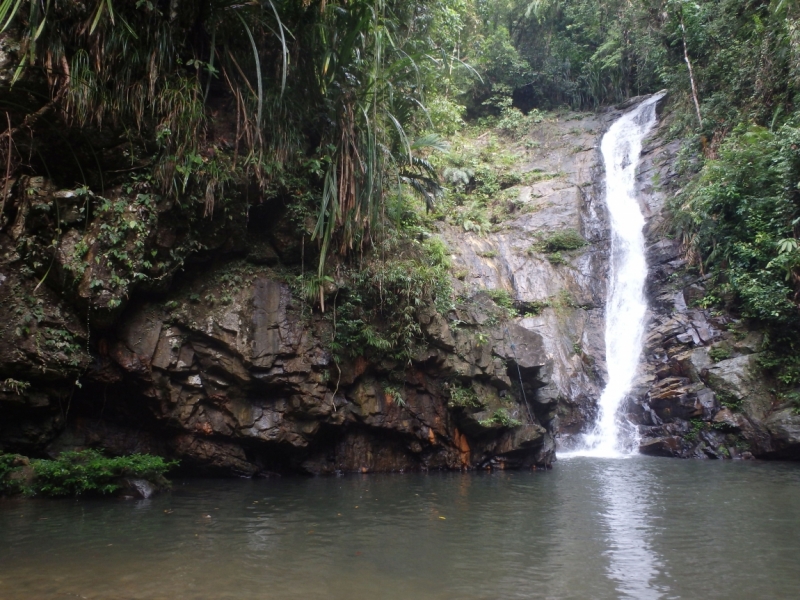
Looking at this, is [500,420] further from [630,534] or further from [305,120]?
[305,120]

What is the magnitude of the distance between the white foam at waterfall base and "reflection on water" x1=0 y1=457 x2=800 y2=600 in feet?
17.5

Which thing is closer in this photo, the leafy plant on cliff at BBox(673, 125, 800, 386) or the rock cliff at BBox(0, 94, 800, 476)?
the rock cliff at BBox(0, 94, 800, 476)

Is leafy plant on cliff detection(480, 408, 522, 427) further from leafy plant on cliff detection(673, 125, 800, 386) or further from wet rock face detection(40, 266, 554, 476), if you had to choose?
leafy plant on cliff detection(673, 125, 800, 386)

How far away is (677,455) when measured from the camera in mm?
13258

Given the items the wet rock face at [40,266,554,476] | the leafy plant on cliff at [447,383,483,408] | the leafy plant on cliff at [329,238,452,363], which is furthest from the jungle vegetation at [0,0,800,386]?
the leafy plant on cliff at [447,383,483,408]

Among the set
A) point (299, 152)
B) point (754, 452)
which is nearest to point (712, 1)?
point (754, 452)

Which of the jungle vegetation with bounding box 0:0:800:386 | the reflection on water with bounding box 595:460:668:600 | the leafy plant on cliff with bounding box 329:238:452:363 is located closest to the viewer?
the reflection on water with bounding box 595:460:668:600

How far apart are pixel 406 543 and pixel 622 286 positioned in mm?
13915

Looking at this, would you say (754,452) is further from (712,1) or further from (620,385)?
(712,1)

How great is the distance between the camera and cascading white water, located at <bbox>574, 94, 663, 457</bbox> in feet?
47.3

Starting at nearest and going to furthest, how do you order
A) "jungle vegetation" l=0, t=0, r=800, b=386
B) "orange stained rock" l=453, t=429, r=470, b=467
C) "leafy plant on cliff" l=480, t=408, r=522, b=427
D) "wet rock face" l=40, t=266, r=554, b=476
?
"jungle vegetation" l=0, t=0, r=800, b=386, "wet rock face" l=40, t=266, r=554, b=476, "leafy plant on cliff" l=480, t=408, r=522, b=427, "orange stained rock" l=453, t=429, r=470, b=467

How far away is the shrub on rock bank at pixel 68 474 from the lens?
7.32 metres

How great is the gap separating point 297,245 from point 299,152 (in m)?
1.62

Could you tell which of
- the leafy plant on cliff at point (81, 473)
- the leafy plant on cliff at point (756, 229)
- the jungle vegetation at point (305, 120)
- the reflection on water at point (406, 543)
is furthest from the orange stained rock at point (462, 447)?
the leafy plant on cliff at point (756, 229)
